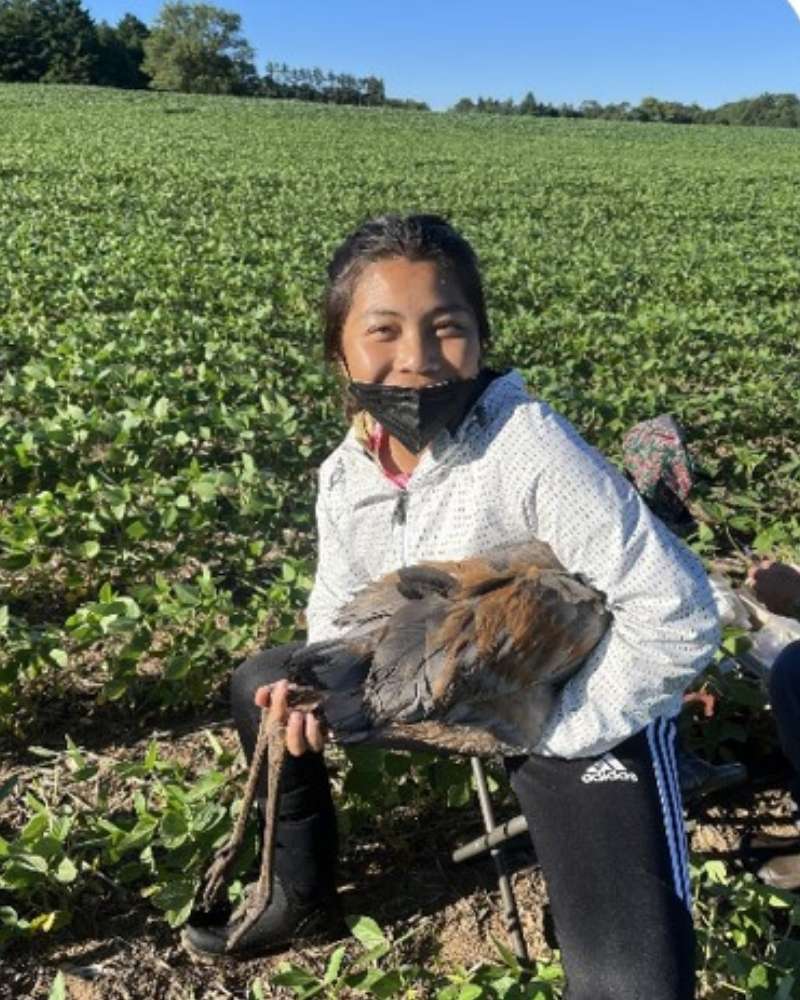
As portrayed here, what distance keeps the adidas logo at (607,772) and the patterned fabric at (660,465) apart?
1485mm

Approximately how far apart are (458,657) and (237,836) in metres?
0.57

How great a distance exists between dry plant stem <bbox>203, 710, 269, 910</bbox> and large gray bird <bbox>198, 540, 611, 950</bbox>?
0.02 metres

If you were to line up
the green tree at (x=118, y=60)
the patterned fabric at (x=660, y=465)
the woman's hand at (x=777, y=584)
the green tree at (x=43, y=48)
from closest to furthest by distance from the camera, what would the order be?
the woman's hand at (x=777, y=584) → the patterned fabric at (x=660, y=465) → the green tree at (x=43, y=48) → the green tree at (x=118, y=60)

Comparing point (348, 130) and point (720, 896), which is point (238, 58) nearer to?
point (348, 130)

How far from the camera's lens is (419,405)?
1.85 m

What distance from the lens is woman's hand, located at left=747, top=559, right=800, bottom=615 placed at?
7.88 ft

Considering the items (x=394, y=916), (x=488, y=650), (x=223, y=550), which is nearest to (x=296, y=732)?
(x=488, y=650)

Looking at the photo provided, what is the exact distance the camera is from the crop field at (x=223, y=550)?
2135 mm

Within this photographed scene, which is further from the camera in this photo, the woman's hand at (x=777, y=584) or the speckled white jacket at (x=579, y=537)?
the woman's hand at (x=777, y=584)

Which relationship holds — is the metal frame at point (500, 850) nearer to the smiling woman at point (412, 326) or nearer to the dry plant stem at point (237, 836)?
the dry plant stem at point (237, 836)

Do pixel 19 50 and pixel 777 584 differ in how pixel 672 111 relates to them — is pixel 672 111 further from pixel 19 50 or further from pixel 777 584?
pixel 777 584

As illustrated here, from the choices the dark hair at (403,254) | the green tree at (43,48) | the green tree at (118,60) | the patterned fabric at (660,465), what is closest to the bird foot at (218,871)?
the dark hair at (403,254)

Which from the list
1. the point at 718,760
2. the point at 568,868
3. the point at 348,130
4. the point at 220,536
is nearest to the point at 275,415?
the point at 220,536

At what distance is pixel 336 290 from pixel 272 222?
12085 millimetres
